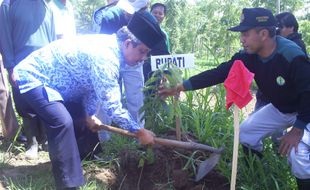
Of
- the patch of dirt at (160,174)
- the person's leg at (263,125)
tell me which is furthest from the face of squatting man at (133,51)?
the person's leg at (263,125)

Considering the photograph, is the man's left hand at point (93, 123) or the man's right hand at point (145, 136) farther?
the man's left hand at point (93, 123)

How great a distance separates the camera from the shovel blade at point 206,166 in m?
3.13

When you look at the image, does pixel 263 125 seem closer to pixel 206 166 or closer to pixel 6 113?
pixel 206 166

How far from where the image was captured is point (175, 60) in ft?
12.1

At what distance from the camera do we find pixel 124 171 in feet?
11.3

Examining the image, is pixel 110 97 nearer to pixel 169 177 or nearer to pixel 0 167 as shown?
pixel 169 177

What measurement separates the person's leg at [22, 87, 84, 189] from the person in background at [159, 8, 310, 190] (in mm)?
991

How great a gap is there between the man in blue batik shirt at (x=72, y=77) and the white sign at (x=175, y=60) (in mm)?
875

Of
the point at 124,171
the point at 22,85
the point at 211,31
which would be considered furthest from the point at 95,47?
the point at 211,31

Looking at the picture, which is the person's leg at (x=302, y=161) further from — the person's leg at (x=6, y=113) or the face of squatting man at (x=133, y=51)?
the person's leg at (x=6, y=113)

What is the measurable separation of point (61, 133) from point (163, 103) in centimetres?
111

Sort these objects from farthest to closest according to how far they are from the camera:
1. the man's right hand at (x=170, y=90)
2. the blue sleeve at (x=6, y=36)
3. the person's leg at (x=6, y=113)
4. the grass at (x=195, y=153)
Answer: the person's leg at (x=6, y=113) < the blue sleeve at (x=6, y=36) < the man's right hand at (x=170, y=90) < the grass at (x=195, y=153)

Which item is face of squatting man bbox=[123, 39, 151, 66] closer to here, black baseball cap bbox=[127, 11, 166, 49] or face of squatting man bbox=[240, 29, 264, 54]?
black baseball cap bbox=[127, 11, 166, 49]

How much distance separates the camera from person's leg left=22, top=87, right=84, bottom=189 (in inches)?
107
